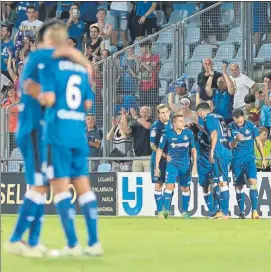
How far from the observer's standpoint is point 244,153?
67.2 ft

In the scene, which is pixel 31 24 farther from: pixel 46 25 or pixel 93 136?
pixel 46 25

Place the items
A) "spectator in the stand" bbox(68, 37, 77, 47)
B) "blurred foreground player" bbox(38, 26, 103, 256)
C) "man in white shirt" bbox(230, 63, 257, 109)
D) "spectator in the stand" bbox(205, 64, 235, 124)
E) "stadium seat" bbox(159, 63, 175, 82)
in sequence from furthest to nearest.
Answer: "spectator in the stand" bbox(68, 37, 77, 47), "stadium seat" bbox(159, 63, 175, 82), "man in white shirt" bbox(230, 63, 257, 109), "spectator in the stand" bbox(205, 64, 235, 124), "blurred foreground player" bbox(38, 26, 103, 256)

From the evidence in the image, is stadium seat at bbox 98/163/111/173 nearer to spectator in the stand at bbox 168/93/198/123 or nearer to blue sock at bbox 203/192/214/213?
spectator in the stand at bbox 168/93/198/123

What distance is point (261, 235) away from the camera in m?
14.3

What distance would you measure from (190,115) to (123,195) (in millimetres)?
2161

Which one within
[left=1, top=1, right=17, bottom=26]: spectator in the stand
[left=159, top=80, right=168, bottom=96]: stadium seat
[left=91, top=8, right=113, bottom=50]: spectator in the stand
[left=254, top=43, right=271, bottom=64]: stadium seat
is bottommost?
[left=159, top=80, right=168, bottom=96]: stadium seat

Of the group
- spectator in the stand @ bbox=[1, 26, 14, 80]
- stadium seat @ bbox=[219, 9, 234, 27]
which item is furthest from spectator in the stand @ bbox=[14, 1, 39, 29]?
stadium seat @ bbox=[219, 9, 234, 27]

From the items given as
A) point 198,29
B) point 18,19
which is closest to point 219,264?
point 198,29

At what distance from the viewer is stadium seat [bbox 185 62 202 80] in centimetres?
2380

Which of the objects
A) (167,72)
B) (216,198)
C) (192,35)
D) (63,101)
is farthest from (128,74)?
(63,101)

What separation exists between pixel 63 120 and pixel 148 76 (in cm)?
1414

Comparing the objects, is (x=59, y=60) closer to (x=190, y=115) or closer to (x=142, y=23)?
(x=190, y=115)

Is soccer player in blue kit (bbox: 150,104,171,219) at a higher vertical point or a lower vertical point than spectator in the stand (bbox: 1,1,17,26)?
lower

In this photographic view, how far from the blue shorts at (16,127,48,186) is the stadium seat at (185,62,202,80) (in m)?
14.0
